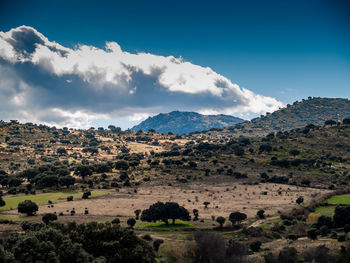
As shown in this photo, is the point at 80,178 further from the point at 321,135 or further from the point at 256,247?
the point at 321,135

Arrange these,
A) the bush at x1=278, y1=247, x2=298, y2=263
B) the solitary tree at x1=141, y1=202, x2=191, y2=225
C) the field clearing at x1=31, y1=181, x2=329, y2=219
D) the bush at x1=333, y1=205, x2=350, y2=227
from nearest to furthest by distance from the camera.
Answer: the bush at x1=278, y1=247, x2=298, y2=263 → the bush at x1=333, y1=205, x2=350, y2=227 → the solitary tree at x1=141, y1=202, x2=191, y2=225 → the field clearing at x1=31, y1=181, x2=329, y2=219

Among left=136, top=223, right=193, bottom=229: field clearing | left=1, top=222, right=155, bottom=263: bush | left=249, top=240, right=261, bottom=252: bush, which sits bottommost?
left=136, top=223, right=193, bottom=229: field clearing

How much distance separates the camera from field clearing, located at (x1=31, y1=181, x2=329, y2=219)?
72.3m

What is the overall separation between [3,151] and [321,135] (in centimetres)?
19942

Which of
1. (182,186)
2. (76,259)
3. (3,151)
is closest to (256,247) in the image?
(76,259)

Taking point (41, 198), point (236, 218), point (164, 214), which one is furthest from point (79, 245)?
point (41, 198)

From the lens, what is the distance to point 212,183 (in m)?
113

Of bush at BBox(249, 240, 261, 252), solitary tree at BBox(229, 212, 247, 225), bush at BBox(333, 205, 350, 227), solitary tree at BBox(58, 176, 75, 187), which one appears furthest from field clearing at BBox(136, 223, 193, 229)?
solitary tree at BBox(58, 176, 75, 187)

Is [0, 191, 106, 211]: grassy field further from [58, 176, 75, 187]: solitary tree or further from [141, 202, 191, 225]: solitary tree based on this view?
[141, 202, 191, 225]: solitary tree

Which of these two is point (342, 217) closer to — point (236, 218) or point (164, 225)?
point (236, 218)

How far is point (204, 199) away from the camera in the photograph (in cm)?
8825

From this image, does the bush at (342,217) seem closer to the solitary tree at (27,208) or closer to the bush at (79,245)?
the bush at (79,245)

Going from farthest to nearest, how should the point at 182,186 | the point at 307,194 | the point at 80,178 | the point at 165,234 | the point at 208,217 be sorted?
the point at 80,178
the point at 182,186
the point at 307,194
the point at 208,217
the point at 165,234

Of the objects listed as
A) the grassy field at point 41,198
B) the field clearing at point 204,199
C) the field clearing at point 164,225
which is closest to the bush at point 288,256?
the field clearing at point 164,225
